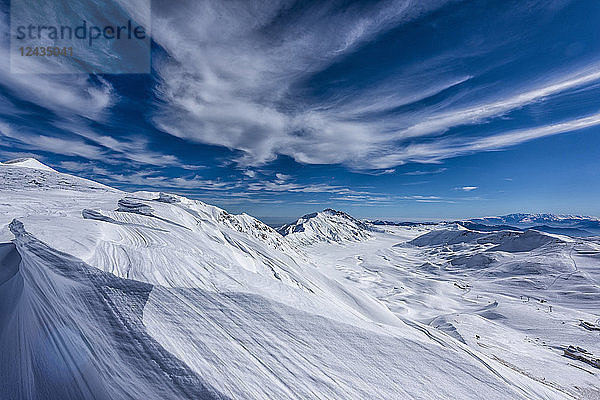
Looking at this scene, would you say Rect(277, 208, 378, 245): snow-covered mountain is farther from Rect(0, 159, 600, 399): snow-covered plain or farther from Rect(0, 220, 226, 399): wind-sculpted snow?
Rect(0, 220, 226, 399): wind-sculpted snow

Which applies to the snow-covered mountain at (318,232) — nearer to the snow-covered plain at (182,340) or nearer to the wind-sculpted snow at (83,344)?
the snow-covered plain at (182,340)

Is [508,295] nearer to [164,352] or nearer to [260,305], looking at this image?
[260,305]

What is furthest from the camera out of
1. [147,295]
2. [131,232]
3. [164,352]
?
[131,232]

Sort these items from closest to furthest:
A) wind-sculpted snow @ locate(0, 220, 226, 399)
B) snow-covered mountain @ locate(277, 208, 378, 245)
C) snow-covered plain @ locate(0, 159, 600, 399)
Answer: wind-sculpted snow @ locate(0, 220, 226, 399) < snow-covered plain @ locate(0, 159, 600, 399) < snow-covered mountain @ locate(277, 208, 378, 245)

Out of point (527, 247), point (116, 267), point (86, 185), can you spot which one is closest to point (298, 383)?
point (116, 267)

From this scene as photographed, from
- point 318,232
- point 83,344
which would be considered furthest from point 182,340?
point 318,232

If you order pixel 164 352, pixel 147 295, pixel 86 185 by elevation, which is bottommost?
pixel 164 352

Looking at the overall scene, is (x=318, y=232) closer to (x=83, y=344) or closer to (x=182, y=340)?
(x=182, y=340)

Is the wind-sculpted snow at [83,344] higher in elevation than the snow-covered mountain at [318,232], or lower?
higher

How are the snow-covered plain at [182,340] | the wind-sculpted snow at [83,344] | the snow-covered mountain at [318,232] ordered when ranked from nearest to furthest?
the wind-sculpted snow at [83,344], the snow-covered plain at [182,340], the snow-covered mountain at [318,232]

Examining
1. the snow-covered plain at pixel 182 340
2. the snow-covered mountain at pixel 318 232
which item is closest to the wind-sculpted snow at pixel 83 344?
the snow-covered plain at pixel 182 340

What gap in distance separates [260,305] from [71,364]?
2.66 meters

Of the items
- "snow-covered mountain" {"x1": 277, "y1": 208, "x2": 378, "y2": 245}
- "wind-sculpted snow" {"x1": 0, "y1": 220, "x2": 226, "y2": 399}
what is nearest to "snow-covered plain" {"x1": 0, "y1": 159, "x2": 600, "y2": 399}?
"wind-sculpted snow" {"x1": 0, "y1": 220, "x2": 226, "y2": 399}

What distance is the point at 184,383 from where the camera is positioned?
9.23ft
